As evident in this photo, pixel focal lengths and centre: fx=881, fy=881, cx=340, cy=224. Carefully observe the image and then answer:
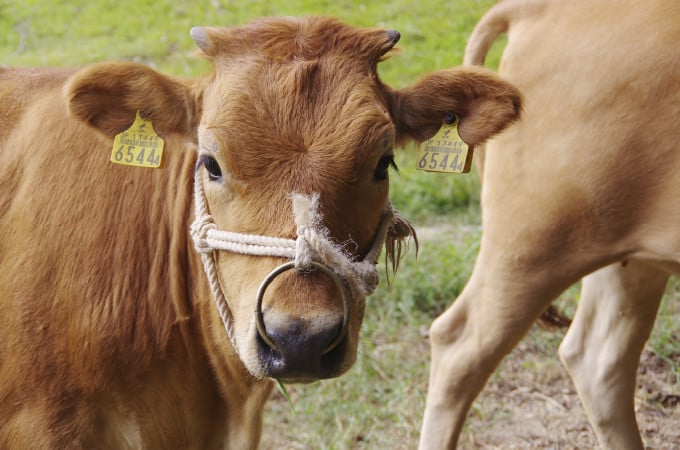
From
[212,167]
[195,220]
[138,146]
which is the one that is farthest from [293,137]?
[138,146]

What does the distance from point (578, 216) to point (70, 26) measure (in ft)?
24.3

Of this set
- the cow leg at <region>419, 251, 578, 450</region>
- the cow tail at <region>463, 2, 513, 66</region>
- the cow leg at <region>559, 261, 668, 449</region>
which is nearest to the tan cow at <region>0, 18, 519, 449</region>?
the cow leg at <region>419, 251, 578, 450</region>

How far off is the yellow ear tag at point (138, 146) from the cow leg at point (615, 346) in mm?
2382

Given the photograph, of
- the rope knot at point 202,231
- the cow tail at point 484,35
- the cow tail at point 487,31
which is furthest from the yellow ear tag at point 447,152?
the cow tail at point 487,31

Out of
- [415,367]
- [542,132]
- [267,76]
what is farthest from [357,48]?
[415,367]

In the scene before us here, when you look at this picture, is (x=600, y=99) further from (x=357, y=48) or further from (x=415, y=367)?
(x=415, y=367)

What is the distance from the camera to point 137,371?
2.99 m

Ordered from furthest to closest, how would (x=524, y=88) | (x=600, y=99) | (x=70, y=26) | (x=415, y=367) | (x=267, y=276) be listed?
(x=70, y=26), (x=415, y=367), (x=524, y=88), (x=600, y=99), (x=267, y=276)

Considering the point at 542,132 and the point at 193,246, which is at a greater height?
the point at 542,132

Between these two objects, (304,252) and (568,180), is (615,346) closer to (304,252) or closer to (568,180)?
(568,180)

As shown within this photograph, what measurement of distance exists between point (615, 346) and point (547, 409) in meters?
0.76

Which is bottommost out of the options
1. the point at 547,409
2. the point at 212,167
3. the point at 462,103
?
the point at 547,409

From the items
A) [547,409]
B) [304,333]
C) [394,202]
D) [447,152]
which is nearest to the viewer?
[304,333]

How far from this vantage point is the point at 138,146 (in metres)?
3.00
